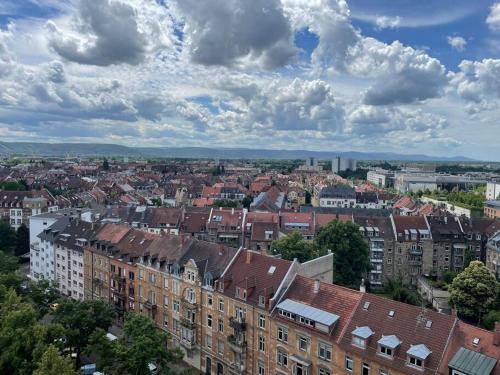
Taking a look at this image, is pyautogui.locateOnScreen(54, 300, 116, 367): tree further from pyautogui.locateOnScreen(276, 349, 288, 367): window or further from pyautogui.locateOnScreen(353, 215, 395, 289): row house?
pyautogui.locateOnScreen(353, 215, 395, 289): row house

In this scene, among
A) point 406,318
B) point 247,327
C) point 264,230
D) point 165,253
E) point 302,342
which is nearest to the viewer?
point 406,318

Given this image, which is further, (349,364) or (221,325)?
(221,325)

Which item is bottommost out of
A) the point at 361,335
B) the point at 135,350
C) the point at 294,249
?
the point at 135,350

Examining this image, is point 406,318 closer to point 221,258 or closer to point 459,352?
point 459,352

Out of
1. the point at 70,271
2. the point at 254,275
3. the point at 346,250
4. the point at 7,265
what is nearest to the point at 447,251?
the point at 346,250

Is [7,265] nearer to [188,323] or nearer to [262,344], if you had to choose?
[188,323]

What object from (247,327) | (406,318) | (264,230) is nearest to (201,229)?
(264,230)

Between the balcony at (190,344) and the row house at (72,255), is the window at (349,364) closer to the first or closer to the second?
the balcony at (190,344)
